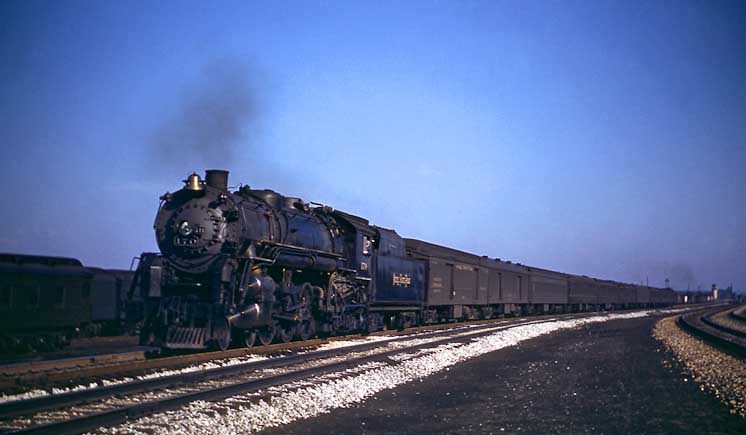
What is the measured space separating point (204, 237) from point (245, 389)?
6312mm

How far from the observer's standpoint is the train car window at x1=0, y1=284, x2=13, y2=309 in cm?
1614

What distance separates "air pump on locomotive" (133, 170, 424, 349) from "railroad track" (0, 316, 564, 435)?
80.2 inches

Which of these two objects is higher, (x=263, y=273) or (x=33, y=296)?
(x=263, y=273)

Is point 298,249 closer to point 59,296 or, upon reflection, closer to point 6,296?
point 59,296

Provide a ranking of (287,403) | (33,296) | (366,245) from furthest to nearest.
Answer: (366,245), (33,296), (287,403)

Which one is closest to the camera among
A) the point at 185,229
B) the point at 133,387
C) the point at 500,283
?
the point at 133,387

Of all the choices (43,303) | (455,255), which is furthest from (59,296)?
(455,255)

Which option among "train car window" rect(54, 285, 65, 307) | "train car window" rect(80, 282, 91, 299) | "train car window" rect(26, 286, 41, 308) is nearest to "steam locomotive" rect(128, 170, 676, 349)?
"train car window" rect(54, 285, 65, 307)

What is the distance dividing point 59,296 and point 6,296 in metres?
1.73

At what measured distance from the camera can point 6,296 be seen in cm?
1625

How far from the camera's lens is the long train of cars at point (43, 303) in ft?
53.3

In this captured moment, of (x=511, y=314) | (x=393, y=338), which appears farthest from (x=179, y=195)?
(x=511, y=314)

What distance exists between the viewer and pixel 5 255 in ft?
55.1

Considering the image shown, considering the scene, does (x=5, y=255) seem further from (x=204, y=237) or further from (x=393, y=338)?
(x=393, y=338)
